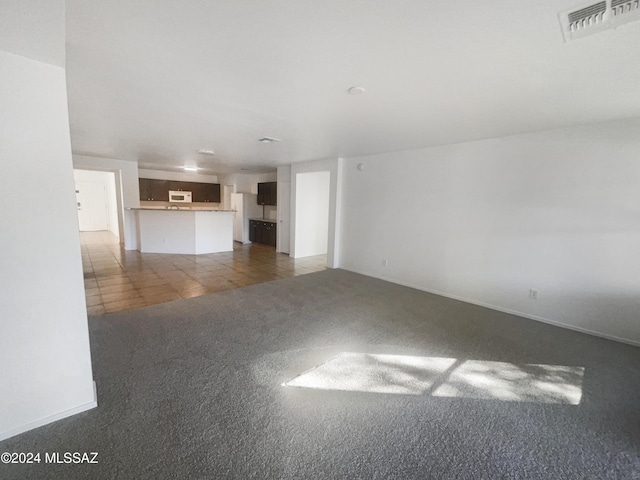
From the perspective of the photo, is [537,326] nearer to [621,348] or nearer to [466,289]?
[621,348]

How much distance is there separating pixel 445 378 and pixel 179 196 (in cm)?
919

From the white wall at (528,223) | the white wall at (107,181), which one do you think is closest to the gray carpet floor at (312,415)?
the white wall at (528,223)

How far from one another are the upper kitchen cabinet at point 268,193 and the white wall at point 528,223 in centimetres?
380

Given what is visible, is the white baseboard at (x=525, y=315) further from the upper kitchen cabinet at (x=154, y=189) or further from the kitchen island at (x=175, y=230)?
the upper kitchen cabinet at (x=154, y=189)

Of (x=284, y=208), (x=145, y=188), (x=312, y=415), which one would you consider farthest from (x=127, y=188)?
(x=312, y=415)

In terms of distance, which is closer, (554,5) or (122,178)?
(554,5)

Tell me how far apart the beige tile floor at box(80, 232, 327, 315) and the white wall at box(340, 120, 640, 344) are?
8.14 ft

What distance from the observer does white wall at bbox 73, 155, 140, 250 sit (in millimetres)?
6570

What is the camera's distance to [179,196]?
8.85m

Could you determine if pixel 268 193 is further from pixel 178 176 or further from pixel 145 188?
pixel 145 188

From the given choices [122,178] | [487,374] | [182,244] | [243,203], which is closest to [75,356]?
[487,374]

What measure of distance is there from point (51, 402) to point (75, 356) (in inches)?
11.6

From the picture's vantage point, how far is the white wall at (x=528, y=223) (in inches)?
114

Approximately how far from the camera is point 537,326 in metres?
3.28
